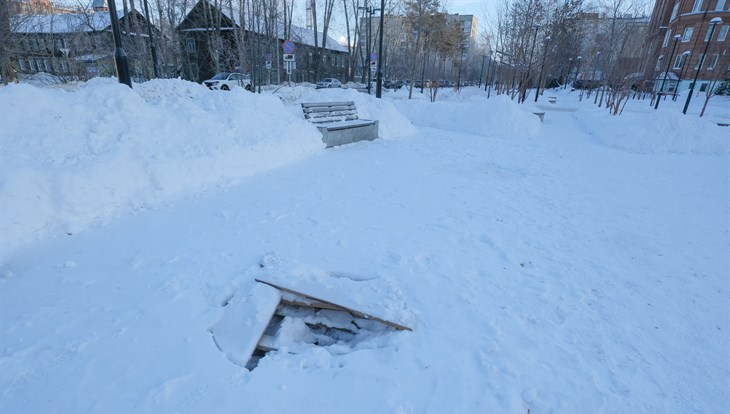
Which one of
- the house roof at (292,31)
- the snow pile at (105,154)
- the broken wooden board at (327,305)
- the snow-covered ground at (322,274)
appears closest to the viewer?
the snow-covered ground at (322,274)

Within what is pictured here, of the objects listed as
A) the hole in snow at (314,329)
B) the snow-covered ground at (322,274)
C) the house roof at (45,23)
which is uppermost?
the house roof at (45,23)

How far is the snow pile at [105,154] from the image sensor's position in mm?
3688

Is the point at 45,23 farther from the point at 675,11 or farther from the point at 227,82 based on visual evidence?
the point at 675,11

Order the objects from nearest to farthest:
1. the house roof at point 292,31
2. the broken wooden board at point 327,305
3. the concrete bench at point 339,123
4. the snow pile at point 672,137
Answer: the broken wooden board at point 327,305 < the concrete bench at point 339,123 < the snow pile at point 672,137 < the house roof at point 292,31

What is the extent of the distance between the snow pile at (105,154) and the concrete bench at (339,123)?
1.58 m

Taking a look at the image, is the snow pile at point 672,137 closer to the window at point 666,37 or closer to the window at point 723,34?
the window at point 723,34

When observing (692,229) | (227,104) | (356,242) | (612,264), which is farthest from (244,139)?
(692,229)

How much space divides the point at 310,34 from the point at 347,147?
136ft

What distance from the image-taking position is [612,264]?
376cm

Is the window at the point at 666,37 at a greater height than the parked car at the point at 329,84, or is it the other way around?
the window at the point at 666,37

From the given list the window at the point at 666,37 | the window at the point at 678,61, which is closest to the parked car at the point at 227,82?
the window at the point at 678,61

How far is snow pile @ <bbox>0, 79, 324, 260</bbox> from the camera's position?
12.1ft

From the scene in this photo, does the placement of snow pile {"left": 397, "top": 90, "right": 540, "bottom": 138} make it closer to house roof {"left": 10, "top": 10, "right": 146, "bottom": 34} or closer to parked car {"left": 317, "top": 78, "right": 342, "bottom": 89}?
house roof {"left": 10, "top": 10, "right": 146, "bottom": 34}

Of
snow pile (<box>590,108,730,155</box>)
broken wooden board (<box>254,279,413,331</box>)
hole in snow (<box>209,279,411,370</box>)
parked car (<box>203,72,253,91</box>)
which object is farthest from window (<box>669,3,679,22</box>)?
hole in snow (<box>209,279,411,370</box>)
